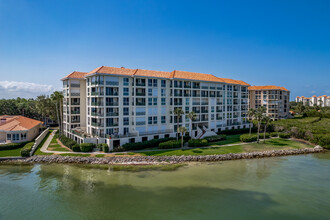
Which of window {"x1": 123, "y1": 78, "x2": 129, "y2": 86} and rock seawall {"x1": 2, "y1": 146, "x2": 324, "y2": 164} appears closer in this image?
rock seawall {"x1": 2, "y1": 146, "x2": 324, "y2": 164}

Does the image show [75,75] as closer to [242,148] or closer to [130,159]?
[130,159]

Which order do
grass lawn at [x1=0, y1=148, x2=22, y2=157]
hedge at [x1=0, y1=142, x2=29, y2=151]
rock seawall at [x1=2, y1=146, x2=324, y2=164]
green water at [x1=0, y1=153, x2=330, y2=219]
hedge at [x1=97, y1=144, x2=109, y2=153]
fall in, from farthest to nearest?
hedge at [x1=0, y1=142, x2=29, y2=151], hedge at [x1=97, y1=144, x2=109, y2=153], grass lawn at [x1=0, y1=148, x2=22, y2=157], rock seawall at [x1=2, y1=146, x2=324, y2=164], green water at [x1=0, y1=153, x2=330, y2=219]

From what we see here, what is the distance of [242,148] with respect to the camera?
156 ft

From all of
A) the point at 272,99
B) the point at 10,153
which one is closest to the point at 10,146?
the point at 10,153

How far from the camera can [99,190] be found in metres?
27.2

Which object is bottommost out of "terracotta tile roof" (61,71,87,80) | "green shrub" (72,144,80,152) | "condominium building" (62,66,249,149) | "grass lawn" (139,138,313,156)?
"grass lawn" (139,138,313,156)

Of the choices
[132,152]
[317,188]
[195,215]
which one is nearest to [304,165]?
[317,188]

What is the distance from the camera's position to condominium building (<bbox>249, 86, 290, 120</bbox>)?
321ft

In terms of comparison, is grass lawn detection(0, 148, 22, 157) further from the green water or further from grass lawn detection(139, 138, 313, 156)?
grass lawn detection(139, 138, 313, 156)

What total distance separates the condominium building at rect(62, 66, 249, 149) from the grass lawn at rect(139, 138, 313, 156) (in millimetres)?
8044

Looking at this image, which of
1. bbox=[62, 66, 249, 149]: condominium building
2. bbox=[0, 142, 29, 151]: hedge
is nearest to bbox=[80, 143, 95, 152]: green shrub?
bbox=[62, 66, 249, 149]: condominium building

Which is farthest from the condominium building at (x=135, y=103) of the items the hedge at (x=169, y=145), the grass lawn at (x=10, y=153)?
the grass lawn at (x=10, y=153)

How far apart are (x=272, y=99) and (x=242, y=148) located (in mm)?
62312

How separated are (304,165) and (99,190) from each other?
36.4 m
